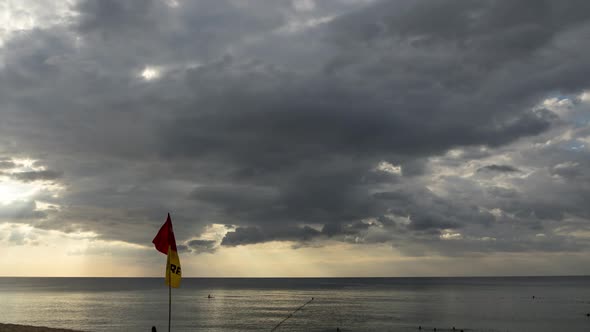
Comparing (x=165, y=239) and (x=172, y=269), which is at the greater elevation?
(x=165, y=239)

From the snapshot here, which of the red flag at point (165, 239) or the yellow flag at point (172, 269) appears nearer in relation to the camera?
the yellow flag at point (172, 269)

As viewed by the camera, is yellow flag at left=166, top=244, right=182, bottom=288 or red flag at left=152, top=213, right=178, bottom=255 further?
red flag at left=152, top=213, right=178, bottom=255

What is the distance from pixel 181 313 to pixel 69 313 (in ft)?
89.1

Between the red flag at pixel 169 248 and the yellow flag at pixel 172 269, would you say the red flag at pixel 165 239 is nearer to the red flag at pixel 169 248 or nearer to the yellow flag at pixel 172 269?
the red flag at pixel 169 248

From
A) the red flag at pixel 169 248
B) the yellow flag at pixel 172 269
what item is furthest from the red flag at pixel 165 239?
the yellow flag at pixel 172 269

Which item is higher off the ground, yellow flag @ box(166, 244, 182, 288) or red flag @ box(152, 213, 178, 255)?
red flag @ box(152, 213, 178, 255)

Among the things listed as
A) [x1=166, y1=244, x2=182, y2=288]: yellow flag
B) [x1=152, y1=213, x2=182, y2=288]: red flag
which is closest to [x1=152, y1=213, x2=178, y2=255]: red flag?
[x1=152, y1=213, x2=182, y2=288]: red flag

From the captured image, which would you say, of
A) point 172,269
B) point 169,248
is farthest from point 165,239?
point 172,269

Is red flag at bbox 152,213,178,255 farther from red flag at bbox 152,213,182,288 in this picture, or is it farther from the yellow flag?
the yellow flag

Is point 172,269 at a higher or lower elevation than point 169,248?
lower

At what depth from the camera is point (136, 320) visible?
351ft

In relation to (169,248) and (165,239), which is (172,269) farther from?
(165,239)

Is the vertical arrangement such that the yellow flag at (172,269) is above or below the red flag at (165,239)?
below

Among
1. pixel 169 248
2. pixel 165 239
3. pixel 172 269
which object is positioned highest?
pixel 165 239
